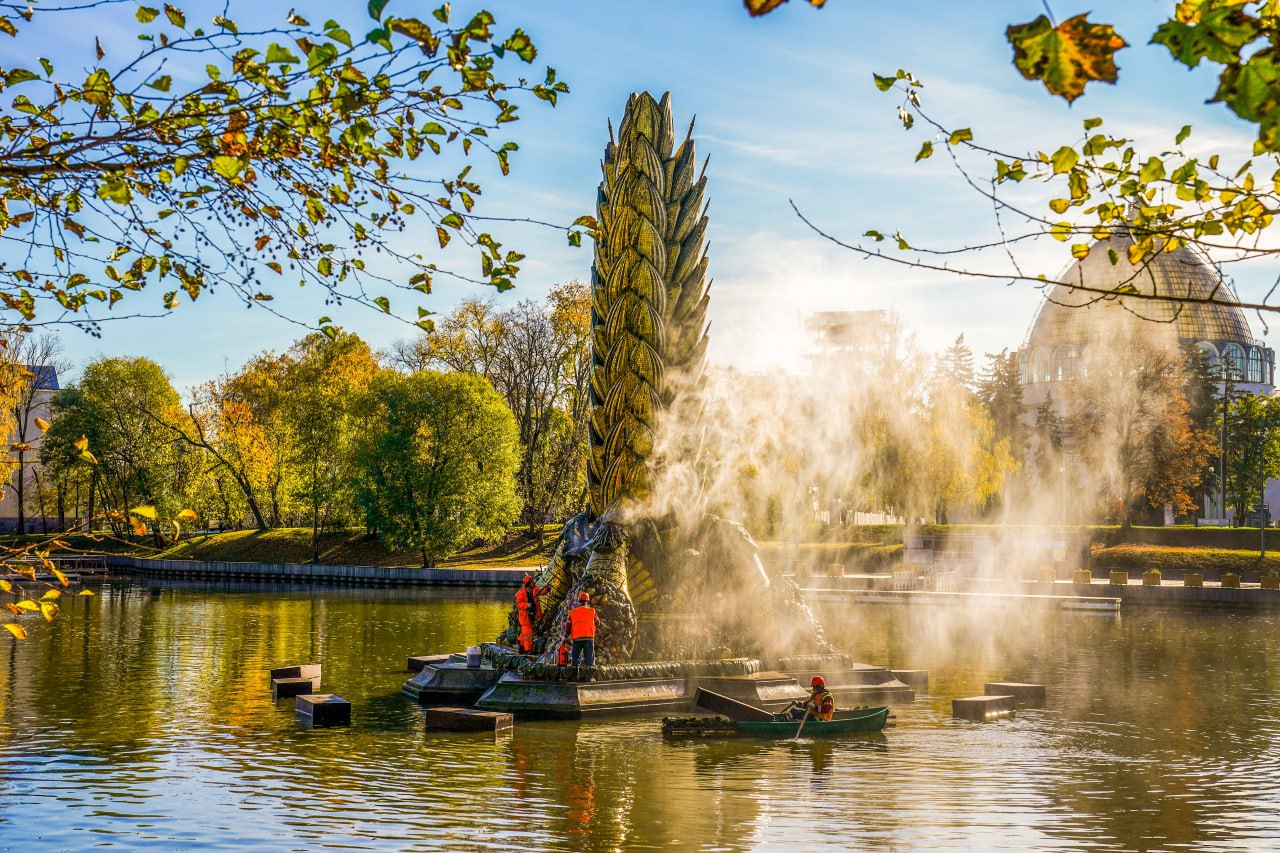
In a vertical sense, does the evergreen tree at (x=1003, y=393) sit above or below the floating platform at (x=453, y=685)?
above

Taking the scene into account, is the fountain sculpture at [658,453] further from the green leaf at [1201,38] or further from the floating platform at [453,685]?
the green leaf at [1201,38]

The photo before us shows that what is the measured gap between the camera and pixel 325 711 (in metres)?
18.1

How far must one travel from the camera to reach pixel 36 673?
23281 millimetres

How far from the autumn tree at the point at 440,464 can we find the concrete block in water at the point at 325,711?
138 feet

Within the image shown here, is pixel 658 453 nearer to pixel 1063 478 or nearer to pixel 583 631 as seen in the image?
pixel 583 631

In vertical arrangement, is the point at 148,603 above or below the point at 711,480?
below

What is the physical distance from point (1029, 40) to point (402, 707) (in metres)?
17.8

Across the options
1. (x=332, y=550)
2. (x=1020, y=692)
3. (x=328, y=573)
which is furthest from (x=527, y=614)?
(x=332, y=550)

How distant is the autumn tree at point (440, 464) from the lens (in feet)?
200

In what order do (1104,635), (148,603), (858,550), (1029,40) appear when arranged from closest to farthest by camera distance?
(1029,40) → (1104,635) → (148,603) → (858,550)

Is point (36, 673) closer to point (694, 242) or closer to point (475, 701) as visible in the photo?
point (475, 701)

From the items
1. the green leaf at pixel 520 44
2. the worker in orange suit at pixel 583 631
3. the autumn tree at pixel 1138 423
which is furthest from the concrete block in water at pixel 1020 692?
the autumn tree at pixel 1138 423

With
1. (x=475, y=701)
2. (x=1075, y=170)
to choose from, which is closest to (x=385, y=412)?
(x=475, y=701)

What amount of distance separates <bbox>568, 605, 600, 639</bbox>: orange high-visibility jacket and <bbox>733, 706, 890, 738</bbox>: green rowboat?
114 inches
